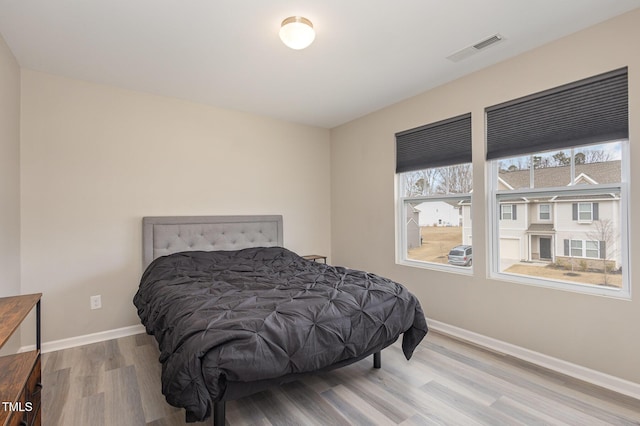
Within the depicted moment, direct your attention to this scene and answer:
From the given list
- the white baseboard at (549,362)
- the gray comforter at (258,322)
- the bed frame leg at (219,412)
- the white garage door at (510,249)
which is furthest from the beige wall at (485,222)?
the bed frame leg at (219,412)

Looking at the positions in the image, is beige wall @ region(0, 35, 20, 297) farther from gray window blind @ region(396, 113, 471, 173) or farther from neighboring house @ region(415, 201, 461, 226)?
neighboring house @ region(415, 201, 461, 226)

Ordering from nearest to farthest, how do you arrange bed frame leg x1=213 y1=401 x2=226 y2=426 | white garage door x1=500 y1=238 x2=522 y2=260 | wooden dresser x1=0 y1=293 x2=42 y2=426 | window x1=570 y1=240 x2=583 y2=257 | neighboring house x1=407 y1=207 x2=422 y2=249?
1. wooden dresser x1=0 y1=293 x2=42 y2=426
2. bed frame leg x1=213 y1=401 x2=226 y2=426
3. window x1=570 y1=240 x2=583 y2=257
4. white garage door x1=500 y1=238 x2=522 y2=260
5. neighboring house x1=407 y1=207 x2=422 y2=249

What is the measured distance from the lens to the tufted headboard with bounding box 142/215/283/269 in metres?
3.24

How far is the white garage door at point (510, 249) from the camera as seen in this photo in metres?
2.78

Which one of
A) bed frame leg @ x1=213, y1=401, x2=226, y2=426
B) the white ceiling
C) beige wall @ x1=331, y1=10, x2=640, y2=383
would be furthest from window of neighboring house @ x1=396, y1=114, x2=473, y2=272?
bed frame leg @ x1=213, y1=401, x2=226, y2=426

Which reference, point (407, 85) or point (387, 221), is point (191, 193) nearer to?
point (387, 221)

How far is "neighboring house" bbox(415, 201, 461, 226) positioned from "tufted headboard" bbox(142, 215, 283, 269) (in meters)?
1.78

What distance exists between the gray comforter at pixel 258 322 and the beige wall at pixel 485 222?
3.11ft

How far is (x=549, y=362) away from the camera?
2432 millimetres

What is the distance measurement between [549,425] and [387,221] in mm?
2360

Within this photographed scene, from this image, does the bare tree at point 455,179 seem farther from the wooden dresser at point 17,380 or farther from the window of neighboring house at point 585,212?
the wooden dresser at point 17,380

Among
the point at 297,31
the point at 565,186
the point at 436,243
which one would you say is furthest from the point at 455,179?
the point at 297,31

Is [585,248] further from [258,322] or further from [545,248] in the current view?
[258,322]

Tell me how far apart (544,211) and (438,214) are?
1003 mm
